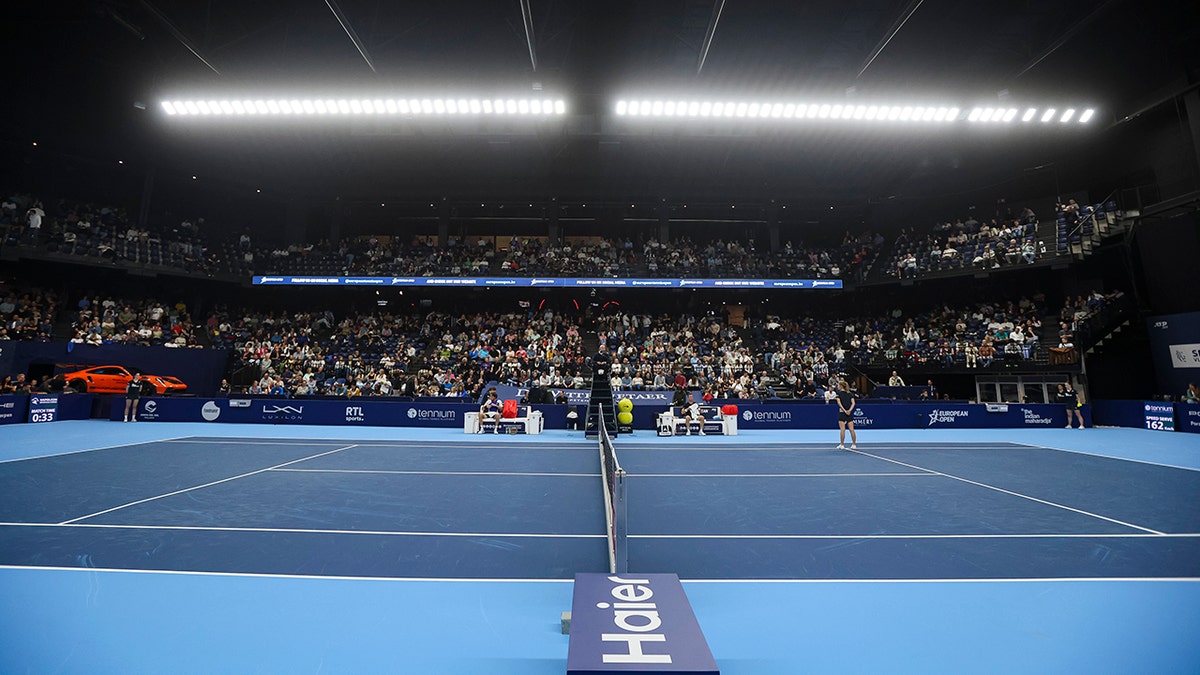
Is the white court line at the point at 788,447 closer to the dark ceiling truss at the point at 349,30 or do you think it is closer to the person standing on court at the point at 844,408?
the person standing on court at the point at 844,408

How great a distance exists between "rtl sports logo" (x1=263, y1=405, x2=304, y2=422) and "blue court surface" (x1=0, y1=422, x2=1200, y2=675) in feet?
33.2

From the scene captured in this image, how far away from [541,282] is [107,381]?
66.8 feet

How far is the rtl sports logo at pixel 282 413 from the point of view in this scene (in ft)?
63.4

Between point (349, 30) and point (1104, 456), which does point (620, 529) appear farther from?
point (349, 30)

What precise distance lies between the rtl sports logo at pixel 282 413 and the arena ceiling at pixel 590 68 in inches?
524

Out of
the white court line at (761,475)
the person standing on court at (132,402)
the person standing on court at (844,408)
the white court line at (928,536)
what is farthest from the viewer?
the person standing on court at (132,402)

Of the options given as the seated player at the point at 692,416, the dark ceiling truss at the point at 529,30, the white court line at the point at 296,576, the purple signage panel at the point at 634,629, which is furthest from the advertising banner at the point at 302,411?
the purple signage panel at the point at 634,629

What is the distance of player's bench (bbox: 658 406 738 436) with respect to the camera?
56.4 feet

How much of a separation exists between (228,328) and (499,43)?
23118 millimetres

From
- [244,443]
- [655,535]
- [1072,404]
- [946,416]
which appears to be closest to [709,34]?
[655,535]

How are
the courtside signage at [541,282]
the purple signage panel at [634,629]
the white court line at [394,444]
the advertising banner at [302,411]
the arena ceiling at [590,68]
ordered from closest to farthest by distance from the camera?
the purple signage panel at [634,629], the white court line at [394,444], the arena ceiling at [590,68], the advertising banner at [302,411], the courtside signage at [541,282]

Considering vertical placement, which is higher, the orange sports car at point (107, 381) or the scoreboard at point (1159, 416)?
the orange sports car at point (107, 381)

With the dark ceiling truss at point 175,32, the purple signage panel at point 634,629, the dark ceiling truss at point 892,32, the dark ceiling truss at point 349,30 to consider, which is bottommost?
the purple signage panel at point 634,629

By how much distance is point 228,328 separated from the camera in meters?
27.8
